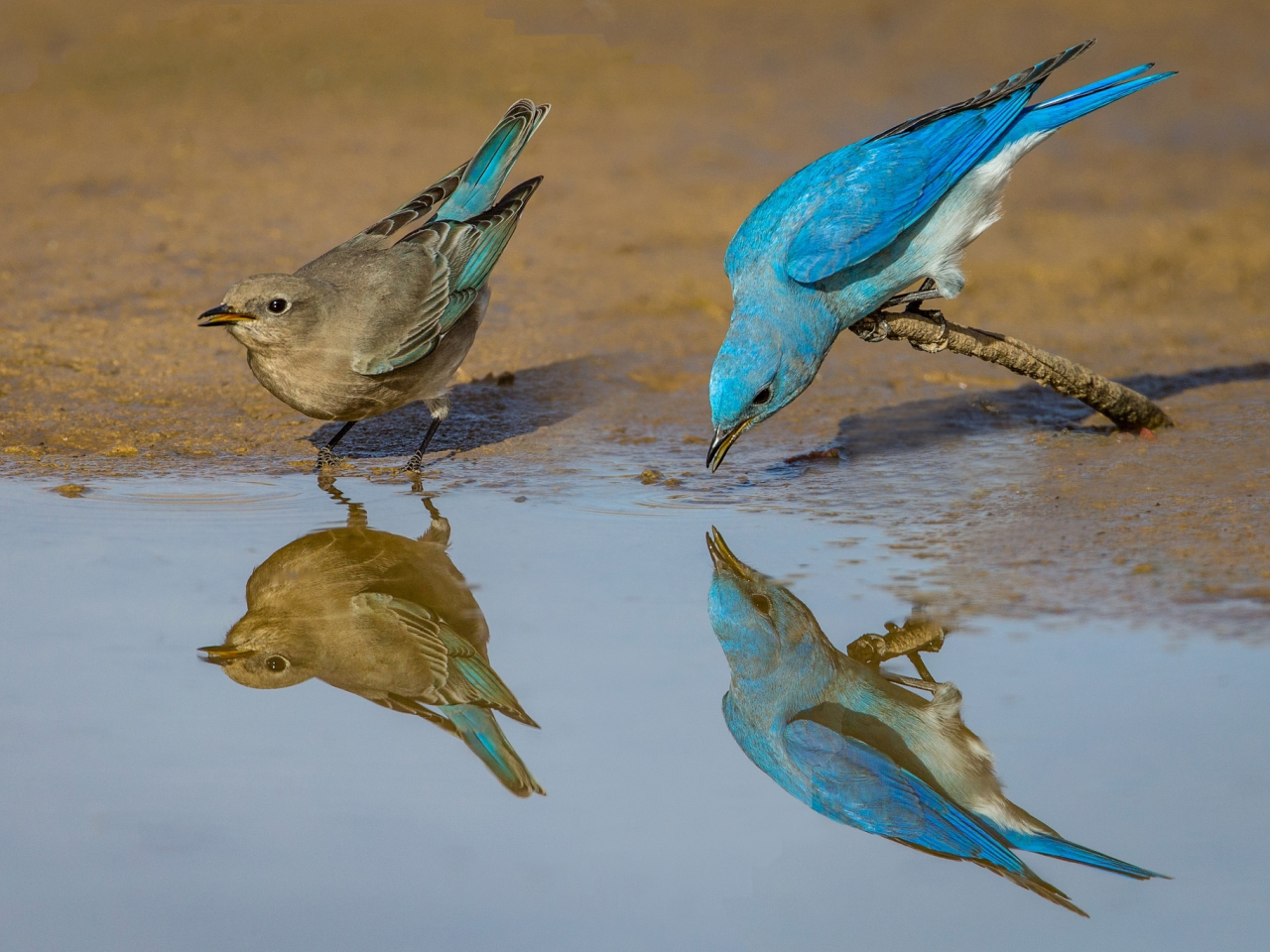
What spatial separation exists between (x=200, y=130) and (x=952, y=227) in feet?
24.0

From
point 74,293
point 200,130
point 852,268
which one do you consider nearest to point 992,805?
point 852,268

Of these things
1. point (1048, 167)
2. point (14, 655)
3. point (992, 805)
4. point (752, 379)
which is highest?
point (1048, 167)

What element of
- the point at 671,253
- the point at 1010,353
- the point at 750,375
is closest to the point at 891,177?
the point at 1010,353

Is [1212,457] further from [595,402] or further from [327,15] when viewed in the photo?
[327,15]

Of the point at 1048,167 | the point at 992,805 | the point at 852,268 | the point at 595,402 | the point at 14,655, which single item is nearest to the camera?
the point at 992,805

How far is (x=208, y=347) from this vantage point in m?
8.03

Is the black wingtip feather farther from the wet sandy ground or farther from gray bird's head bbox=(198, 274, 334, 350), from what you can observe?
gray bird's head bbox=(198, 274, 334, 350)

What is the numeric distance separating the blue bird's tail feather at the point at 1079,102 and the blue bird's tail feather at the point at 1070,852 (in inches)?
145

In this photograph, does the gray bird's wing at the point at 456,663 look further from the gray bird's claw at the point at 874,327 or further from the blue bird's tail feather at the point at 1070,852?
the gray bird's claw at the point at 874,327

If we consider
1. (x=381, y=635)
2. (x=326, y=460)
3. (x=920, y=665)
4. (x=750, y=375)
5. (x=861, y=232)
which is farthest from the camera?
(x=326, y=460)

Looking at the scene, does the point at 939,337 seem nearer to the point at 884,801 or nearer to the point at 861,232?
the point at 861,232

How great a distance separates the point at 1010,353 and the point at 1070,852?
3093 millimetres

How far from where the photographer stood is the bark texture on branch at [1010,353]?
6.02 m

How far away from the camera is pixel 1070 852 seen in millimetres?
3441
